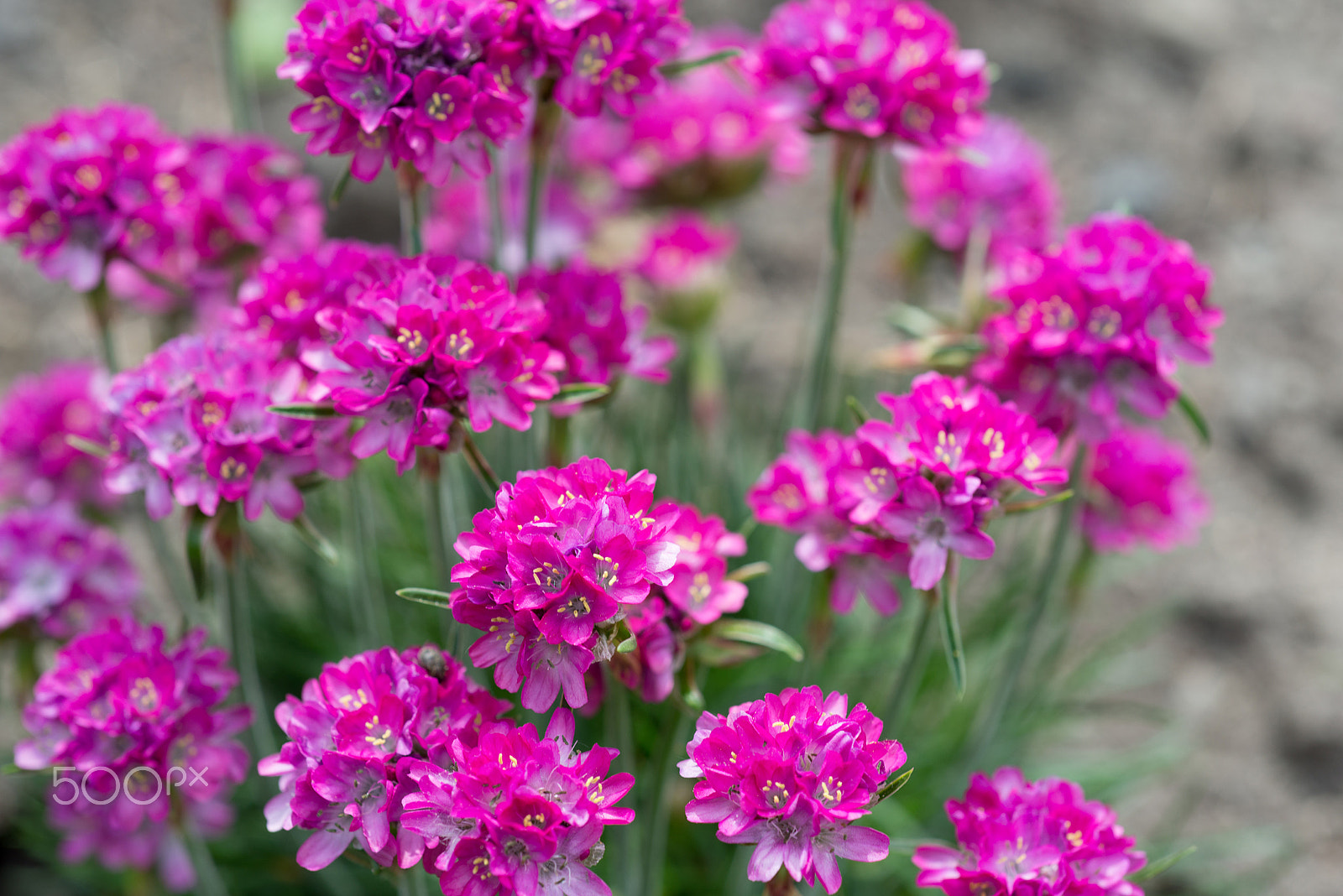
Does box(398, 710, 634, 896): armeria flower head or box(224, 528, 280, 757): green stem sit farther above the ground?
box(398, 710, 634, 896): armeria flower head

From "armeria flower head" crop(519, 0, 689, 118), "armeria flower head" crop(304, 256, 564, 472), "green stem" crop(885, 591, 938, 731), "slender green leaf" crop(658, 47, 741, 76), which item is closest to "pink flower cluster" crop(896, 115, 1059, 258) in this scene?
"slender green leaf" crop(658, 47, 741, 76)

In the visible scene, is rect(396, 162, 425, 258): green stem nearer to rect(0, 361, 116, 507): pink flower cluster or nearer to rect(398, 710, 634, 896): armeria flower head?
rect(398, 710, 634, 896): armeria flower head

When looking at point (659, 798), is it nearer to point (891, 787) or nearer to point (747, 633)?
point (747, 633)

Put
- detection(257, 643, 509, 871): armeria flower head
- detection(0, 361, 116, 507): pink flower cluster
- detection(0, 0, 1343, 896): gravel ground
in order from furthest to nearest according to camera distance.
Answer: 1. detection(0, 0, 1343, 896): gravel ground
2. detection(0, 361, 116, 507): pink flower cluster
3. detection(257, 643, 509, 871): armeria flower head

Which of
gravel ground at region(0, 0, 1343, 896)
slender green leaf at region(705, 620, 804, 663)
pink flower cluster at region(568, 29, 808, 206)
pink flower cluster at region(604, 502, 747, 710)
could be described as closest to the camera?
pink flower cluster at region(604, 502, 747, 710)

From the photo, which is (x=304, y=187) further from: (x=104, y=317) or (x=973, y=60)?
(x=973, y=60)

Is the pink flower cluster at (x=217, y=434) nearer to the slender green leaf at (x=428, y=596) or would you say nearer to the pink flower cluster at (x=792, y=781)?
the slender green leaf at (x=428, y=596)

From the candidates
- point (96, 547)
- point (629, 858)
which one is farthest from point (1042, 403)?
point (96, 547)

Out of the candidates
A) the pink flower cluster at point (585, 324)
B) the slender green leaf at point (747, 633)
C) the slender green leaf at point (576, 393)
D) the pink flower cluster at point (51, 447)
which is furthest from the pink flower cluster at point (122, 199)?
the slender green leaf at point (747, 633)
